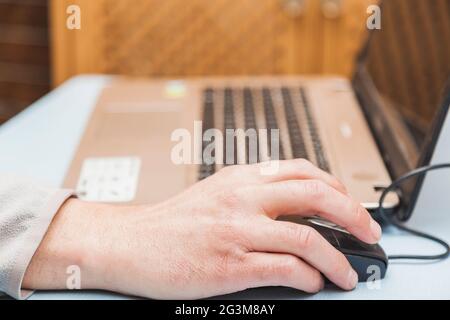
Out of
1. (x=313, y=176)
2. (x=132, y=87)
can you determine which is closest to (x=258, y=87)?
(x=132, y=87)

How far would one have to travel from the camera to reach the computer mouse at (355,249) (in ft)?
1.88

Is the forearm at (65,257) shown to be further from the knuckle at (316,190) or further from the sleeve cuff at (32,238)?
the knuckle at (316,190)

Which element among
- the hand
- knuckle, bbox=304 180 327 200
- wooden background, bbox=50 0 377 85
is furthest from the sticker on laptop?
wooden background, bbox=50 0 377 85

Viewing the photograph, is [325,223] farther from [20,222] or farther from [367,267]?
[20,222]

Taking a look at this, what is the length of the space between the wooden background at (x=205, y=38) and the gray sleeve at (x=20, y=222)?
0.72m

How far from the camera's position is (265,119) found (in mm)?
927

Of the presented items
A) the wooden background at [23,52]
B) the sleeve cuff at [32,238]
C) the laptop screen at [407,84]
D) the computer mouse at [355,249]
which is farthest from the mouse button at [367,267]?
the wooden background at [23,52]

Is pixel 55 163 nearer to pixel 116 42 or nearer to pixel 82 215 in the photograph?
pixel 82 215

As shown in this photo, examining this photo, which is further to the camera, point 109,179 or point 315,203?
point 109,179

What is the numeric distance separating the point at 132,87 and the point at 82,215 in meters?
0.54

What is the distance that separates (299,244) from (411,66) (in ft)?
1.25

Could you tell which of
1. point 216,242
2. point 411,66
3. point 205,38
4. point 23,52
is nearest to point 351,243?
point 216,242

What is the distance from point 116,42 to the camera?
133cm
